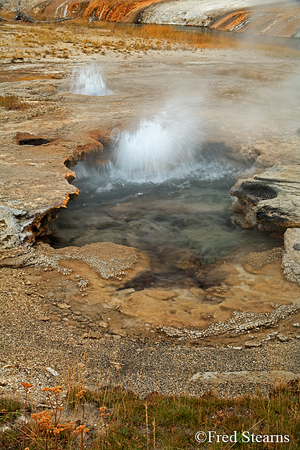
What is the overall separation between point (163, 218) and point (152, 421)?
411 cm

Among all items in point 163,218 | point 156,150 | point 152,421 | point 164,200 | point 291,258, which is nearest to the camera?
point 152,421

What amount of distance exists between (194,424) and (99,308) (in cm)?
164

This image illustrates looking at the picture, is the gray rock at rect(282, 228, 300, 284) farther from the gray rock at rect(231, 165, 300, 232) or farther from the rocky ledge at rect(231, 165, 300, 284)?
the gray rock at rect(231, 165, 300, 232)

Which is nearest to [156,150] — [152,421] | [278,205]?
[278,205]

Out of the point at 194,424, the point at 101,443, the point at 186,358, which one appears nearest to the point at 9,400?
the point at 101,443

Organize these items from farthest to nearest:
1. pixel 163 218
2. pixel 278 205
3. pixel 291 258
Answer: pixel 163 218
pixel 278 205
pixel 291 258

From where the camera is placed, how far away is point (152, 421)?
8.20ft

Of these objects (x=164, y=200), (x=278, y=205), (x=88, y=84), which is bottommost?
(x=164, y=200)

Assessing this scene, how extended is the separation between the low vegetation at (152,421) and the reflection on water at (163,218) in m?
2.08

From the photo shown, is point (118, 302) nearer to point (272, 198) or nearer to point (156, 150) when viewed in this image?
point (272, 198)

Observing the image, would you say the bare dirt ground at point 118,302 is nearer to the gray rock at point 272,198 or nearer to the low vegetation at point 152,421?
the low vegetation at point 152,421

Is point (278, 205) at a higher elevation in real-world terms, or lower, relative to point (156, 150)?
lower

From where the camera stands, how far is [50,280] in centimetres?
418

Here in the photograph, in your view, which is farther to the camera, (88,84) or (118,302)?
(88,84)
